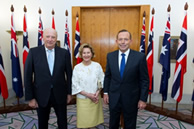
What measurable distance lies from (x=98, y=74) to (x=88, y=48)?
442 millimetres

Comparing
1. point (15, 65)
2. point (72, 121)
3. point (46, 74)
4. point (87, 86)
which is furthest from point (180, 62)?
point (15, 65)

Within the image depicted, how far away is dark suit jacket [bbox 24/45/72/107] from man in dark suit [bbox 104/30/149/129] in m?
0.64

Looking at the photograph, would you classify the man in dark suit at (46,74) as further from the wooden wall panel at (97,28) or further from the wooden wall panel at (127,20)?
the wooden wall panel at (127,20)

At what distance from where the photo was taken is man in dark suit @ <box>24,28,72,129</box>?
5.49ft

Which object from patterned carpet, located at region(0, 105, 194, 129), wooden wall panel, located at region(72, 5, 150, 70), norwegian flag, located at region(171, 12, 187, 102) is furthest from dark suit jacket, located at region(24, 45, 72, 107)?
norwegian flag, located at region(171, 12, 187, 102)

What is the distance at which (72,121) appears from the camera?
274cm

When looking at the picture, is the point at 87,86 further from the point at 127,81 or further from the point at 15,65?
the point at 15,65

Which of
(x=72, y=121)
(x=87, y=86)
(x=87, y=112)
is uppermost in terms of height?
(x=87, y=86)

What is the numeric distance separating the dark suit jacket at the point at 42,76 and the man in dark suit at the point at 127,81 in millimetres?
639

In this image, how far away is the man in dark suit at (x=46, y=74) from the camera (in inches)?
65.9

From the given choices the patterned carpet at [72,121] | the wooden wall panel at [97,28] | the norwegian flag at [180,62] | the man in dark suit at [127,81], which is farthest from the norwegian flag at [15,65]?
the norwegian flag at [180,62]

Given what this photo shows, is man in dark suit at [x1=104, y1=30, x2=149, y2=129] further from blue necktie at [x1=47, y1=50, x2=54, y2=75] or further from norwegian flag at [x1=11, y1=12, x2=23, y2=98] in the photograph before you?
norwegian flag at [x1=11, y1=12, x2=23, y2=98]

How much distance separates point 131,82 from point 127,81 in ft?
0.18

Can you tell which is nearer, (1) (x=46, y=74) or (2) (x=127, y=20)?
(1) (x=46, y=74)
